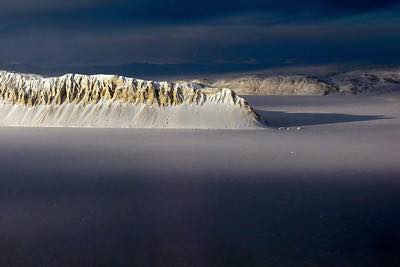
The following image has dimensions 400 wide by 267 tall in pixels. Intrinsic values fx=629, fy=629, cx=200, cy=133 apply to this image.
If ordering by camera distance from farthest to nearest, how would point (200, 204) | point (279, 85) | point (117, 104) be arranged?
point (279, 85) → point (117, 104) → point (200, 204)

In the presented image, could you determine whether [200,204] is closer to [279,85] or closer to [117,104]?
[117,104]

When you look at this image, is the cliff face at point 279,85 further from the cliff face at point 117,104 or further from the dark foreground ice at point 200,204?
the dark foreground ice at point 200,204

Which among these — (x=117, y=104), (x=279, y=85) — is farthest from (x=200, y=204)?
(x=279, y=85)

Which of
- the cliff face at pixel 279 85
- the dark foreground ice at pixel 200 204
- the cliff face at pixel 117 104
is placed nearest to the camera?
the dark foreground ice at pixel 200 204

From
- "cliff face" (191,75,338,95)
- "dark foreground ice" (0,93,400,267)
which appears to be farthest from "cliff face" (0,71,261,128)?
"cliff face" (191,75,338,95)

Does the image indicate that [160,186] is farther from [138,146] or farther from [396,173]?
[138,146]

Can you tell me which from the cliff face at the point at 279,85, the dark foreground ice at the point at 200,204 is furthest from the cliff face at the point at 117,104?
the cliff face at the point at 279,85

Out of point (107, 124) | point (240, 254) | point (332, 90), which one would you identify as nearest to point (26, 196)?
point (240, 254)
